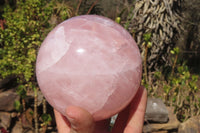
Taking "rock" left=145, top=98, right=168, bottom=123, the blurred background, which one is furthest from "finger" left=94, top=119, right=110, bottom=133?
"rock" left=145, top=98, right=168, bottom=123

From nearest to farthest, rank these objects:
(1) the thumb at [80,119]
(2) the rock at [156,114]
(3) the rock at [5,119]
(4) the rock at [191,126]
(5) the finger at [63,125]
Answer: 1. (1) the thumb at [80,119]
2. (5) the finger at [63,125]
3. (4) the rock at [191,126]
4. (2) the rock at [156,114]
5. (3) the rock at [5,119]

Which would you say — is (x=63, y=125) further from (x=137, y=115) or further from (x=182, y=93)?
(x=182, y=93)

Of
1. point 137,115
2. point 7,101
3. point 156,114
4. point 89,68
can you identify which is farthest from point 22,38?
point 156,114

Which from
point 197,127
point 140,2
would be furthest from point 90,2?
point 197,127

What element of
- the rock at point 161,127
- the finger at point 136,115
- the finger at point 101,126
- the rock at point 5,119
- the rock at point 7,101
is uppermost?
the finger at point 136,115

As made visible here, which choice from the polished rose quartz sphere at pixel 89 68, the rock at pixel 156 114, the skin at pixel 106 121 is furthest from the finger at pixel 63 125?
the rock at pixel 156 114

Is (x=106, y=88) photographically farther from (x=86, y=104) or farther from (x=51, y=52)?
(x=51, y=52)

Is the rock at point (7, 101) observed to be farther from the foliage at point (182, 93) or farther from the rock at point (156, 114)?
the foliage at point (182, 93)

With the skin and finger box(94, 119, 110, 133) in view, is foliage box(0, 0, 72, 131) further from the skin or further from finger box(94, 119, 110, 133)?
finger box(94, 119, 110, 133)
